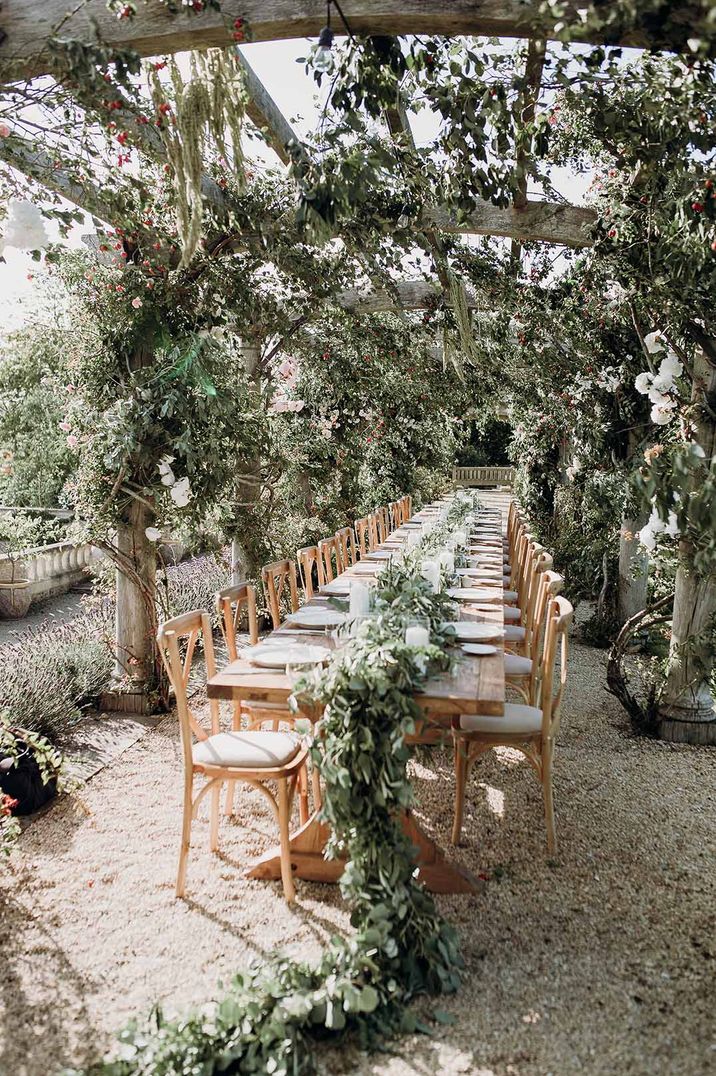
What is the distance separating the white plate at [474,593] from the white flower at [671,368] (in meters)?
1.35

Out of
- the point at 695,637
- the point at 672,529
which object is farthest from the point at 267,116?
the point at 695,637

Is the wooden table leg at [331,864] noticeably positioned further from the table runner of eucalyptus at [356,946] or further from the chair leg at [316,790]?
the table runner of eucalyptus at [356,946]

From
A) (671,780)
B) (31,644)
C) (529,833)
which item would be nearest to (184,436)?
(31,644)

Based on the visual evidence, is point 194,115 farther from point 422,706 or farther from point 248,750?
point 248,750

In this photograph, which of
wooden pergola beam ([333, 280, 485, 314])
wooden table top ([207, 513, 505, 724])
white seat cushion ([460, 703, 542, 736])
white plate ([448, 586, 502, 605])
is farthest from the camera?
wooden pergola beam ([333, 280, 485, 314])

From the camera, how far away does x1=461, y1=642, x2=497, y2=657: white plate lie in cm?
296

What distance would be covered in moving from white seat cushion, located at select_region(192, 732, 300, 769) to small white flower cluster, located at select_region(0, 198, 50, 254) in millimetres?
1739

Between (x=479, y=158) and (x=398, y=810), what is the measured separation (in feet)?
7.06

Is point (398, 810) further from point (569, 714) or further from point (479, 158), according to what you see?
point (569, 714)

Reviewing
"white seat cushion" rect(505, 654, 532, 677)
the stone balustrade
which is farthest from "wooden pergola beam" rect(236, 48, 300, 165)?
the stone balustrade

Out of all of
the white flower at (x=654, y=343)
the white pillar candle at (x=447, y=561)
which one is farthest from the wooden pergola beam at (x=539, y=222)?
the white pillar candle at (x=447, y=561)

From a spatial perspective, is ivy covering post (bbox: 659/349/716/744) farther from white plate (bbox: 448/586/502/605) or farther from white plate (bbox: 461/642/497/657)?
white plate (bbox: 461/642/497/657)

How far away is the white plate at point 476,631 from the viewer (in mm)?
3139

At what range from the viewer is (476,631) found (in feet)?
10.6
